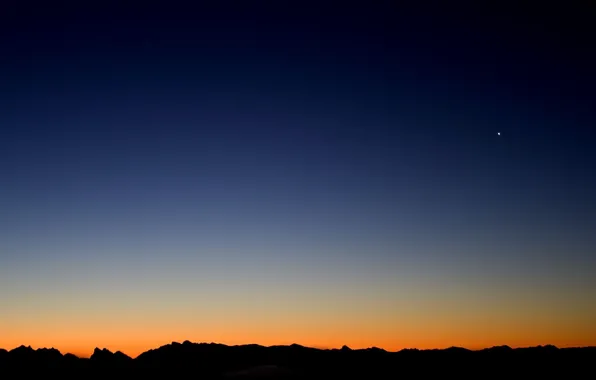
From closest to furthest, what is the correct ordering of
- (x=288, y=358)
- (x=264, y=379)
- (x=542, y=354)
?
(x=264, y=379) < (x=542, y=354) < (x=288, y=358)

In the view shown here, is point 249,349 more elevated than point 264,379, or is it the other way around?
point 249,349

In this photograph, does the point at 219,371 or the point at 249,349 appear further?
the point at 249,349

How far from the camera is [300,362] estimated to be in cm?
7431

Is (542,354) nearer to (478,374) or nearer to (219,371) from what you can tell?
(478,374)

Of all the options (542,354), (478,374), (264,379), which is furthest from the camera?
(542,354)

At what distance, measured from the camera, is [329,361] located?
244 feet

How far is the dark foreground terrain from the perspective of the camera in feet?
222

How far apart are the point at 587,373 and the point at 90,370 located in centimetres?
6228

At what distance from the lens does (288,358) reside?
250 ft

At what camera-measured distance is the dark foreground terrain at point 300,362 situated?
67.6 meters

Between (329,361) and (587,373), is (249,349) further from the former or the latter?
(587,373)

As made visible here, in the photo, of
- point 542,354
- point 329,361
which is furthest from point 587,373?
point 329,361

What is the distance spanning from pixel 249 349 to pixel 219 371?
25.3 ft

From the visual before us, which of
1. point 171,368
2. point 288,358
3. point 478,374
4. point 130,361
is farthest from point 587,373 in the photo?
point 130,361
